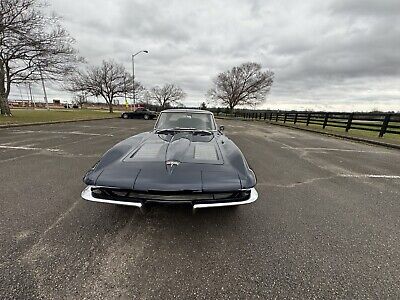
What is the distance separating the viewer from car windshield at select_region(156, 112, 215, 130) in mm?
4270

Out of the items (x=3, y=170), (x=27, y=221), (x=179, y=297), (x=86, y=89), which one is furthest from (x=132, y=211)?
(x=86, y=89)

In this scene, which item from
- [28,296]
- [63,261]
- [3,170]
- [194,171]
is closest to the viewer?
[28,296]

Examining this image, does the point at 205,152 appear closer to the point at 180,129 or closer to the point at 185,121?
the point at 180,129

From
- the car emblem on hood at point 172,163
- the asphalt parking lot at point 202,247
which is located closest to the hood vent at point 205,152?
the car emblem on hood at point 172,163

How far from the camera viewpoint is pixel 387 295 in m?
1.70

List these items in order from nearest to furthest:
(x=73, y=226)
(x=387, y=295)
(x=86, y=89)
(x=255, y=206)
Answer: (x=387, y=295)
(x=73, y=226)
(x=255, y=206)
(x=86, y=89)

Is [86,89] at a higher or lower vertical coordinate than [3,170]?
higher

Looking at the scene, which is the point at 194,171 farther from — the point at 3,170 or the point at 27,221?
the point at 3,170

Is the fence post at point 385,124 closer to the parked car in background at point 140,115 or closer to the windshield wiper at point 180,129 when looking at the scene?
the windshield wiper at point 180,129

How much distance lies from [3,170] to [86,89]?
132 feet

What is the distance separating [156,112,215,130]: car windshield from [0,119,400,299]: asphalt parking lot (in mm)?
1654

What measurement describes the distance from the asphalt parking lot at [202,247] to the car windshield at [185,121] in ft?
5.43

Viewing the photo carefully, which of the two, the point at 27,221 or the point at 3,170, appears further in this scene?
the point at 3,170

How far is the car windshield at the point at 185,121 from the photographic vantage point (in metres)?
4.27
